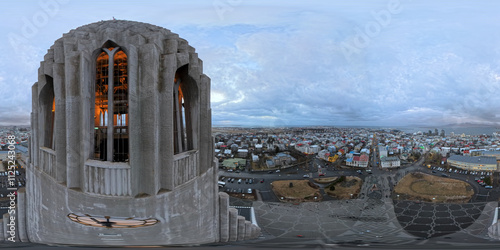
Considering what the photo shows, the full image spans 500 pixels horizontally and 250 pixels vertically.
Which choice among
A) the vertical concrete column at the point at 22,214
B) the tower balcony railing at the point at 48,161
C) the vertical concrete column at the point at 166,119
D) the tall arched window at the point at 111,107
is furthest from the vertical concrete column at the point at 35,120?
the vertical concrete column at the point at 166,119

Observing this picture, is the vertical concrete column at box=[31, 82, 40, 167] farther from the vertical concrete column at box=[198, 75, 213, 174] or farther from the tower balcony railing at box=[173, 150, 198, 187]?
the vertical concrete column at box=[198, 75, 213, 174]

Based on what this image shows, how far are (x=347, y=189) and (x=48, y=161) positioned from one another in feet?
123

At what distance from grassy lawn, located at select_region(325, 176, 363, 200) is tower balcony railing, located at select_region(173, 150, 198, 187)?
99.6 ft

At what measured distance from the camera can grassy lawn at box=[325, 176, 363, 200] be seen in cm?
3438

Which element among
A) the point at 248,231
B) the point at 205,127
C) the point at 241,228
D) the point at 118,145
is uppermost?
the point at 205,127

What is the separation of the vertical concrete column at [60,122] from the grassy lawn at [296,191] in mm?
27993

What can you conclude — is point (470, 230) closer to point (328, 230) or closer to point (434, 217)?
point (434, 217)

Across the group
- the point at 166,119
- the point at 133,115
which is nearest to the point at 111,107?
the point at 133,115

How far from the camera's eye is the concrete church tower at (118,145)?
6703 mm

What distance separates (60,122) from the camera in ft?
23.7

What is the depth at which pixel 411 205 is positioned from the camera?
101 feet

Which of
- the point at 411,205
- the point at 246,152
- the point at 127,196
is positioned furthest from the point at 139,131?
the point at 246,152

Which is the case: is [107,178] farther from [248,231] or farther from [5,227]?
[5,227]

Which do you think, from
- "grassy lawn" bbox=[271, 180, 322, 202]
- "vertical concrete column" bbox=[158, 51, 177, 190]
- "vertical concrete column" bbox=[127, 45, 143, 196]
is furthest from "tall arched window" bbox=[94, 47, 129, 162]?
"grassy lawn" bbox=[271, 180, 322, 202]
